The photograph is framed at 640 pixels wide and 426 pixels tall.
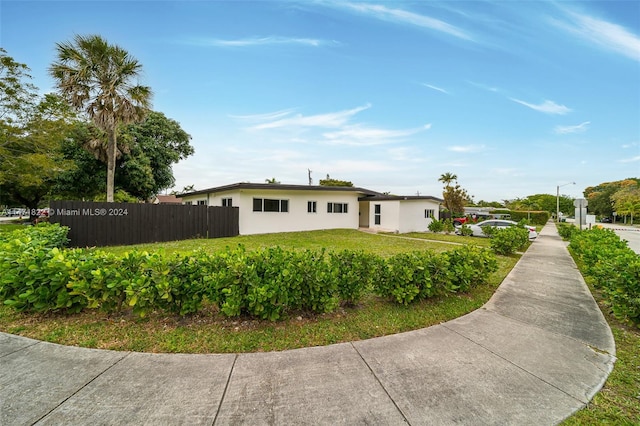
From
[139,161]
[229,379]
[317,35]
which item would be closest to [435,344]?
[229,379]

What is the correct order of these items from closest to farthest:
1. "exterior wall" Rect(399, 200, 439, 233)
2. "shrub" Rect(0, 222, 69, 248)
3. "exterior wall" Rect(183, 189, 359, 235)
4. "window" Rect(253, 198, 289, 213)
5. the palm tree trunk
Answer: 1. "shrub" Rect(0, 222, 69, 248)
2. the palm tree trunk
3. "exterior wall" Rect(183, 189, 359, 235)
4. "window" Rect(253, 198, 289, 213)
5. "exterior wall" Rect(399, 200, 439, 233)

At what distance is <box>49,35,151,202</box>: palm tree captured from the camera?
11742mm

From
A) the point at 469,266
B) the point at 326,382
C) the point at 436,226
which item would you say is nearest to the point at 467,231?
the point at 436,226

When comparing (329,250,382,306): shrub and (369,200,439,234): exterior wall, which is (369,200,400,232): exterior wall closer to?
(369,200,439,234): exterior wall

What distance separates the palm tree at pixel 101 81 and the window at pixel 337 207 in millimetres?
11901

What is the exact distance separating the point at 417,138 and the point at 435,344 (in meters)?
15.7

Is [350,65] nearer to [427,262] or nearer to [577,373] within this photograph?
[427,262]

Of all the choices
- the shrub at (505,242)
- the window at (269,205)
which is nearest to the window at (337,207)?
the window at (269,205)

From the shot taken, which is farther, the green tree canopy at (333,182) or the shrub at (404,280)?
the green tree canopy at (333,182)

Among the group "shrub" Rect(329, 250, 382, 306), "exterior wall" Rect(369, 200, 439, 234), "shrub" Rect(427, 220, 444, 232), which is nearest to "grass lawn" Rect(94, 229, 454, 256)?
"exterior wall" Rect(369, 200, 439, 234)

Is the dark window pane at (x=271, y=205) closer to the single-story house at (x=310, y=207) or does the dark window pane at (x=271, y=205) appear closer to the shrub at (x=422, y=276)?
the single-story house at (x=310, y=207)

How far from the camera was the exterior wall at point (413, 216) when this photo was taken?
696 inches

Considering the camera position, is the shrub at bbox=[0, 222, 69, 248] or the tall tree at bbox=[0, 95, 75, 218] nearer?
the shrub at bbox=[0, 222, 69, 248]

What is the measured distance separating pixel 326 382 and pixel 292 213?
1371cm
